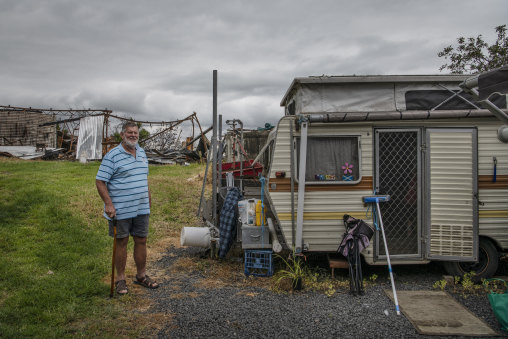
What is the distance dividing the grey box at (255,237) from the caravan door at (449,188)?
7.29ft

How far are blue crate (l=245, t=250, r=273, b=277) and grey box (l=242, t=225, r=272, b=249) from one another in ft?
0.27

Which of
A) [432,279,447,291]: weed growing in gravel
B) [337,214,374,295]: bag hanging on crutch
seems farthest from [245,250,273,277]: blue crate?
[432,279,447,291]: weed growing in gravel

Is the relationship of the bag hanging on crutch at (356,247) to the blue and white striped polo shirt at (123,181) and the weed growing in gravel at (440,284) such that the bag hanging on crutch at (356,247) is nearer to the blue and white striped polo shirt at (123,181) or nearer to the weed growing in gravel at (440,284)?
the weed growing in gravel at (440,284)

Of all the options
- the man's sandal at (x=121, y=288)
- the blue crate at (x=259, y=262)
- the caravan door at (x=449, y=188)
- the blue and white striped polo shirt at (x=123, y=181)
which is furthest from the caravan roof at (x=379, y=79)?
the man's sandal at (x=121, y=288)

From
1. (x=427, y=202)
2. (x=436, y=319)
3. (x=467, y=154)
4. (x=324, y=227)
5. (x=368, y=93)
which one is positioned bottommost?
(x=436, y=319)

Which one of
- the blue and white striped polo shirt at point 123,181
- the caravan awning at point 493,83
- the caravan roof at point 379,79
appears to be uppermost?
the caravan roof at point 379,79

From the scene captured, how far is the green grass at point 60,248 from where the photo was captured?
3877 millimetres

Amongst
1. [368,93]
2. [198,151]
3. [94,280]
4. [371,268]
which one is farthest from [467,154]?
[198,151]

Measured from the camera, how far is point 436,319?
408cm

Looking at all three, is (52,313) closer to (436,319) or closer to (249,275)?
(249,275)

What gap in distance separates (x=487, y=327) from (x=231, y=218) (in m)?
3.42

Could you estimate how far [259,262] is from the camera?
5.43 m

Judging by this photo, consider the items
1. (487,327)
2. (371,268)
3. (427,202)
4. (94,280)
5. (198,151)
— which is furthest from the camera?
(198,151)

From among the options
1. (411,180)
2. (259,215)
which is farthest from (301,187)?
(411,180)
